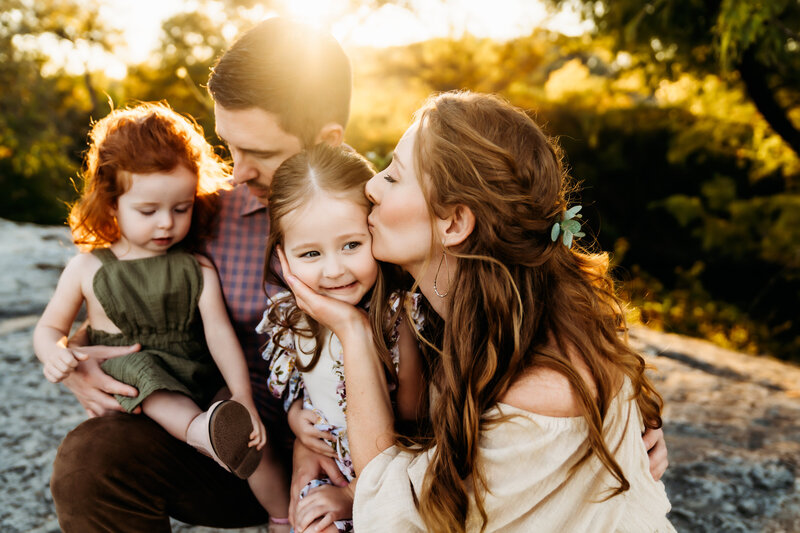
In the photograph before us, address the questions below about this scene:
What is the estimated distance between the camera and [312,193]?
A: 5.93 feet

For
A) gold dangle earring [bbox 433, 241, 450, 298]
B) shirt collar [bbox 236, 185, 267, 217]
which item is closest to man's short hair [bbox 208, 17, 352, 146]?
shirt collar [bbox 236, 185, 267, 217]

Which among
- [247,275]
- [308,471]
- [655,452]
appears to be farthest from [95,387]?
[655,452]

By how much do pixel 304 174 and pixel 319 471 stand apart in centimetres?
90

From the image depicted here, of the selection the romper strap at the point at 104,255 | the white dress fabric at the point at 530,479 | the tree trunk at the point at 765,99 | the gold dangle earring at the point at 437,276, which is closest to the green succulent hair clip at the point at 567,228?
the gold dangle earring at the point at 437,276

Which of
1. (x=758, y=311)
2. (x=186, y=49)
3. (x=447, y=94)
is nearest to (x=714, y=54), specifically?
(x=758, y=311)

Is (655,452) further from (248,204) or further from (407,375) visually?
(248,204)

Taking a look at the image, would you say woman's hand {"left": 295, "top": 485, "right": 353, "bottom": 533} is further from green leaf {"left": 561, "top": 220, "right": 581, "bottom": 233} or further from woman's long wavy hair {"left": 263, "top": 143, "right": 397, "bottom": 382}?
green leaf {"left": 561, "top": 220, "right": 581, "bottom": 233}

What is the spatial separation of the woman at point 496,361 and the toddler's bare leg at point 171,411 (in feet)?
1.80

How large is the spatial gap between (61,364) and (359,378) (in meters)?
0.93

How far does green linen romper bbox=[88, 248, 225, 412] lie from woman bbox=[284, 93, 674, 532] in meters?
0.62

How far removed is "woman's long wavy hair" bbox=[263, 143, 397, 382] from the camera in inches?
71.5

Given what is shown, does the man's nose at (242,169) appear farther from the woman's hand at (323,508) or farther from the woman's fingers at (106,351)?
the woman's hand at (323,508)

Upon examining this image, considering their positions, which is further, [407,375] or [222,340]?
[222,340]

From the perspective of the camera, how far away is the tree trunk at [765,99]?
478 centimetres
